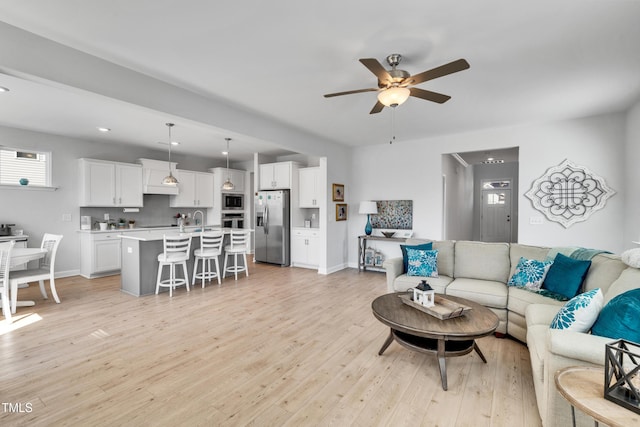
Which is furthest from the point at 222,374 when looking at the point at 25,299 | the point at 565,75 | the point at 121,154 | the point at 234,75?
the point at 121,154

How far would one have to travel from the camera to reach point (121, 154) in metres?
6.38

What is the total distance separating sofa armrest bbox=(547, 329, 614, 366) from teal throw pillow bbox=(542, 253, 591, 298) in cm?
141

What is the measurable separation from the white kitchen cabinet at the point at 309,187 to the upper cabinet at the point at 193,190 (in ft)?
8.39

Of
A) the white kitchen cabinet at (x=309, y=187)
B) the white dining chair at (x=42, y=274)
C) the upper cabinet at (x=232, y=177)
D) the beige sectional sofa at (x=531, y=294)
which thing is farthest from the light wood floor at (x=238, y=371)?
the upper cabinet at (x=232, y=177)

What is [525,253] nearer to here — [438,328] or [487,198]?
[438,328]

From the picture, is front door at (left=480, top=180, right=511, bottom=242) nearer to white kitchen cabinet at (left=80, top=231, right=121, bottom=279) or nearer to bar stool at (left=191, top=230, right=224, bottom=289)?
bar stool at (left=191, top=230, right=224, bottom=289)

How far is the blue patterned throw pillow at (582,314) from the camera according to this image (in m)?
1.79

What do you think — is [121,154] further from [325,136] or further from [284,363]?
[284,363]

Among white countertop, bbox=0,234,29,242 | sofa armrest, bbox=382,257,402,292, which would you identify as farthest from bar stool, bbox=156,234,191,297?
sofa armrest, bbox=382,257,402,292

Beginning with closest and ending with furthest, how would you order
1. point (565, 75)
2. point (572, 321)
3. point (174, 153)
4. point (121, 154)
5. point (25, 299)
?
point (572, 321) < point (565, 75) < point (25, 299) < point (121, 154) < point (174, 153)

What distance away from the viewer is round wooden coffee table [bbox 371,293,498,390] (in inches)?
84.3

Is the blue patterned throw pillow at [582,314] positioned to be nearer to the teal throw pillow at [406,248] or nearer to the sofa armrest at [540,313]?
the sofa armrest at [540,313]

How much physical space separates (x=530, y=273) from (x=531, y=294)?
31cm

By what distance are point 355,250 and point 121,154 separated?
214 inches
